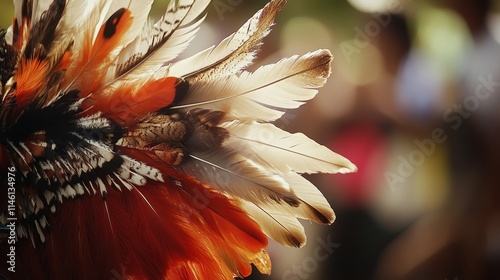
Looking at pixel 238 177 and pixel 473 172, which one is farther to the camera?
pixel 238 177

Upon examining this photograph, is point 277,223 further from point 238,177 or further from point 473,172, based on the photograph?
point 473,172

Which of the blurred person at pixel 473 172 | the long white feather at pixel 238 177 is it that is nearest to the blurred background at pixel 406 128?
the blurred person at pixel 473 172

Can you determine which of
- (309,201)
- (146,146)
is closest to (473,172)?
(309,201)

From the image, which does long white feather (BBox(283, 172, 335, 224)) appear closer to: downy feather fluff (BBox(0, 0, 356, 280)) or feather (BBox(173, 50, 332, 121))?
downy feather fluff (BBox(0, 0, 356, 280))

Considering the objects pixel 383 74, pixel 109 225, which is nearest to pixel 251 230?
pixel 109 225

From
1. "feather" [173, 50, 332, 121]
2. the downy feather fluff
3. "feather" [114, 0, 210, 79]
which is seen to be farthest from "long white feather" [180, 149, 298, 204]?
"feather" [114, 0, 210, 79]

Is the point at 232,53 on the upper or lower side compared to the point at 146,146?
upper

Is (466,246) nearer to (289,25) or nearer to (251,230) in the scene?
(251,230)

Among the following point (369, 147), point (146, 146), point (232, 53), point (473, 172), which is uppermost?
point (232, 53)

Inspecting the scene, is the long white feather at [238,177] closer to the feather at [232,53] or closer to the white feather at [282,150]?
the white feather at [282,150]
